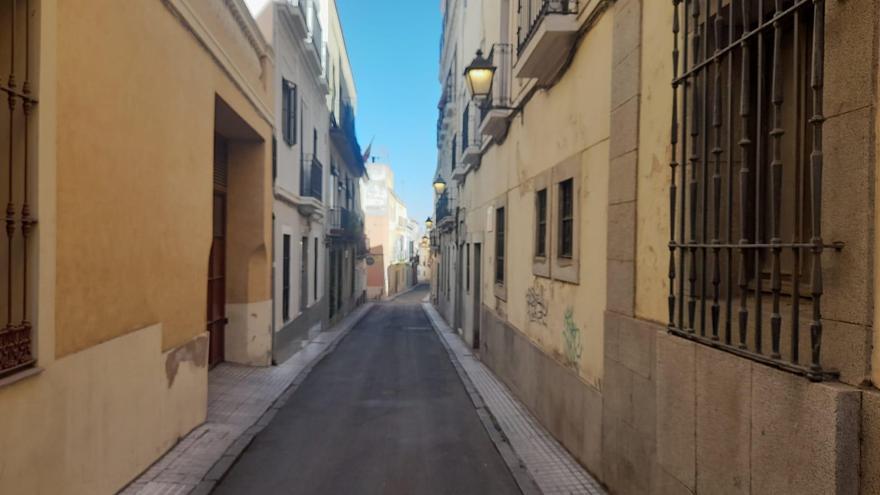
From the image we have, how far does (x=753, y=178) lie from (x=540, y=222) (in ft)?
16.1

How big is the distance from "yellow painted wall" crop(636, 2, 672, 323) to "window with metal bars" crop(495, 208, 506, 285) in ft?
22.4

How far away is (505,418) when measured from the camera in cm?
845

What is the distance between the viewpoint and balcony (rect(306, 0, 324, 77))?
51.5 feet

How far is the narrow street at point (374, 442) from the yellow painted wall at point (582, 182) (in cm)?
147

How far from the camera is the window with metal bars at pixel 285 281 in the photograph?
1390cm

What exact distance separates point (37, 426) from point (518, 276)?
7.03 m

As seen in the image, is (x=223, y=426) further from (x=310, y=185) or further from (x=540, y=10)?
(x=310, y=185)

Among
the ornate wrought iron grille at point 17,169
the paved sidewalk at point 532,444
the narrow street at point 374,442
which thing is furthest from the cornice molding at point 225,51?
the paved sidewalk at point 532,444

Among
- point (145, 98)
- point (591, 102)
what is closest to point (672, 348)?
point (591, 102)

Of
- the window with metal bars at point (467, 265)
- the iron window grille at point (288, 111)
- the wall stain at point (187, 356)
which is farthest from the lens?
the window with metal bars at point (467, 265)

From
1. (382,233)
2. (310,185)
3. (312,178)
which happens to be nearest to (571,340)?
(310,185)

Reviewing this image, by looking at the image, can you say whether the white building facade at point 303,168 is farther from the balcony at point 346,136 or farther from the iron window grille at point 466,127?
the iron window grille at point 466,127

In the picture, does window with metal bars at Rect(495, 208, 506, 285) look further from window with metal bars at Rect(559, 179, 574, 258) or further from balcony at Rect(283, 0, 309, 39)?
balcony at Rect(283, 0, 309, 39)

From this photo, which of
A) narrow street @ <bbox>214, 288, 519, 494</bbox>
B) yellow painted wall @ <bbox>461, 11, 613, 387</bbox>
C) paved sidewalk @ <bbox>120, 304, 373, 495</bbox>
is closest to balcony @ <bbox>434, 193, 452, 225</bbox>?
paved sidewalk @ <bbox>120, 304, 373, 495</bbox>
